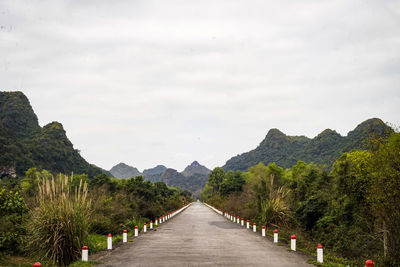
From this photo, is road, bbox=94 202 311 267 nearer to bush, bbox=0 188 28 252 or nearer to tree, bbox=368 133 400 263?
bush, bbox=0 188 28 252

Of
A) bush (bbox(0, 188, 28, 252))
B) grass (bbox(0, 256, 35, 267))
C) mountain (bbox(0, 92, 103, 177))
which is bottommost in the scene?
→ grass (bbox(0, 256, 35, 267))

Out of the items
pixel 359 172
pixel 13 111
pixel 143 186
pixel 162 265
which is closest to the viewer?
pixel 162 265

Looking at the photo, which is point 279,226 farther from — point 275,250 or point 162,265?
point 162,265

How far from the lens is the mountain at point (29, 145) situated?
375 ft

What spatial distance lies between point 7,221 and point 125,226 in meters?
12.2

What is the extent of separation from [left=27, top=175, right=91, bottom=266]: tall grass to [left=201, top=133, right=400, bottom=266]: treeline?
9092 millimetres

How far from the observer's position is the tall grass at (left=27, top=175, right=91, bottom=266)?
1111 centimetres

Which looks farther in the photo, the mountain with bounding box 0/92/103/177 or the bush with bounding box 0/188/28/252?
the mountain with bounding box 0/92/103/177

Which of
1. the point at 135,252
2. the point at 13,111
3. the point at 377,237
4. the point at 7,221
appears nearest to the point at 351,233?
the point at 377,237

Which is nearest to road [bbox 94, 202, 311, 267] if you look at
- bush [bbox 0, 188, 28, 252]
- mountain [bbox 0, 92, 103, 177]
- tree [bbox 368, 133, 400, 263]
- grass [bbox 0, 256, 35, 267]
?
grass [bbox 0, 256, 35, 267]

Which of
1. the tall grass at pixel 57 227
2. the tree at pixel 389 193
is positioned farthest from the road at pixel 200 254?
the tree at pixel 389 193

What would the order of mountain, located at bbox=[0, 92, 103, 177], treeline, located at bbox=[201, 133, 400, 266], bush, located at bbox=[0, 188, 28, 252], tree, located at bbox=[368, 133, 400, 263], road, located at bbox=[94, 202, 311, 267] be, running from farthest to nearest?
mountain, located at bbox=[0, 92, 103, 177] → treeline, located at bbox=[201, 133, 400, 266] → tree, located at bbox=[368, 133, 400, 263] → bush, located at bbox=[0, 188, 28, 252] → road, located at bbox=[94, 202, 311, 267]

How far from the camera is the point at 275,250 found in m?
15.4

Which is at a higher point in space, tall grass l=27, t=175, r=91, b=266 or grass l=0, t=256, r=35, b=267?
tall grass l=27, t=175, r=91, b=266
